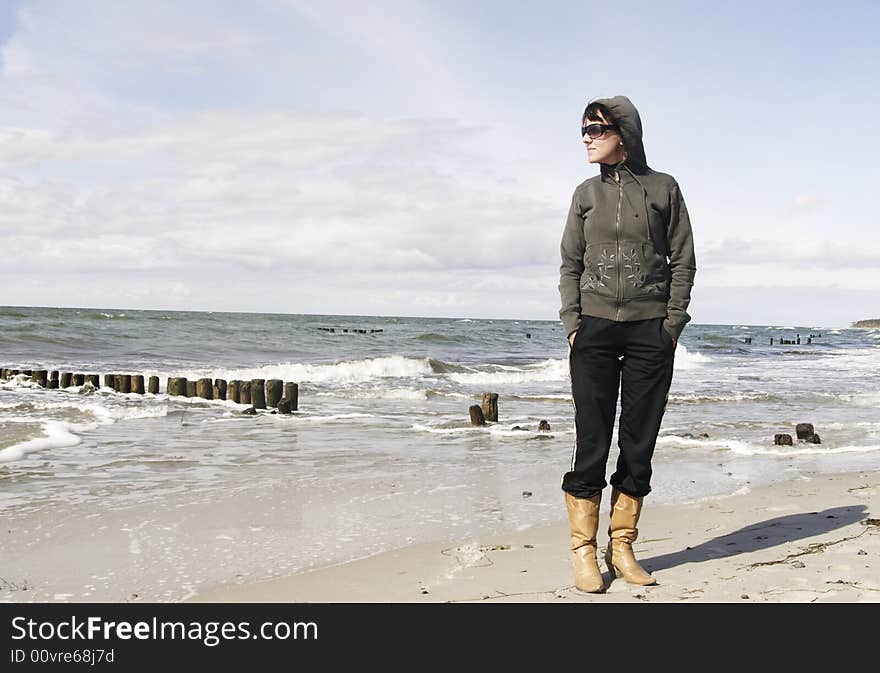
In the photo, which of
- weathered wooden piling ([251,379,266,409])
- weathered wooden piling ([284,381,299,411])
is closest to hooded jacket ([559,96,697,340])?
weathered wooden piling ([284,381,299,411])

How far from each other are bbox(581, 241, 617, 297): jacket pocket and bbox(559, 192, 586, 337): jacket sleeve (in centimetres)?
6

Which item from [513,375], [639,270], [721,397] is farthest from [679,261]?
[513,375]

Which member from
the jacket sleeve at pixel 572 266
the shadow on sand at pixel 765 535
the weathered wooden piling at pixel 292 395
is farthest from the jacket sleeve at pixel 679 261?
the weathered wooden piling at pixel 292 395

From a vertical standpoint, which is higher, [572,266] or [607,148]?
[607,148]

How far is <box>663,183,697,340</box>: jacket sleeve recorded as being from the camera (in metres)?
4.04

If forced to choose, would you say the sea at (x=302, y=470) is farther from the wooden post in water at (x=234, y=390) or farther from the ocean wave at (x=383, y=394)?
the wooden post in water at (x=234, y=390)

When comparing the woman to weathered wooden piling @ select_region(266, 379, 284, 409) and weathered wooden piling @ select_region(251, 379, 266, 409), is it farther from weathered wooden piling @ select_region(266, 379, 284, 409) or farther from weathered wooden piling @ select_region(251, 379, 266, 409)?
weathered wooden piling @ select_region(266, 379, 284, 409)

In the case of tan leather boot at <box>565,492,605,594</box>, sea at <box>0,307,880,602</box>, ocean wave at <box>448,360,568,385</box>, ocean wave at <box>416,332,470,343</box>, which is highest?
ocean wave at <box>416,332,470,343</box>

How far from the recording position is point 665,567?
460 cm

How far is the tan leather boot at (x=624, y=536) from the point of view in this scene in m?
4.24

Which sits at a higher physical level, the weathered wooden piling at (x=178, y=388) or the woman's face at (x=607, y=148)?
the woman's face at (x=607, y=148)

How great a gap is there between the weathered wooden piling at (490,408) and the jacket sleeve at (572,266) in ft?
29.1

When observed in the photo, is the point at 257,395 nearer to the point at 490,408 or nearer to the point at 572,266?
the point at 490,408

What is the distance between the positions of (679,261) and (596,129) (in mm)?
823
